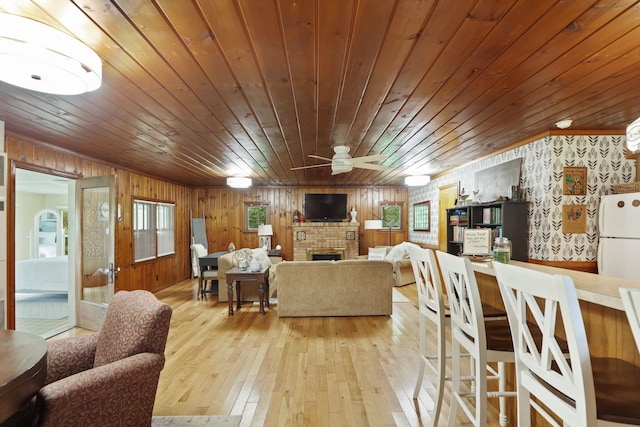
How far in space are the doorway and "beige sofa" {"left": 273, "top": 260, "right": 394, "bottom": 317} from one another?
2.80 metres

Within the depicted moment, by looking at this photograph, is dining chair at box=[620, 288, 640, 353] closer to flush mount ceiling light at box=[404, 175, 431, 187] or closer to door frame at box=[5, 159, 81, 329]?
door frame at box=[5, 159, 81, 329]

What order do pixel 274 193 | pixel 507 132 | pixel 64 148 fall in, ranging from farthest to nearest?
pixel 274 193 < pixel 64 148 < pixel 507 132

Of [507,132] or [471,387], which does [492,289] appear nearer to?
[471,387]

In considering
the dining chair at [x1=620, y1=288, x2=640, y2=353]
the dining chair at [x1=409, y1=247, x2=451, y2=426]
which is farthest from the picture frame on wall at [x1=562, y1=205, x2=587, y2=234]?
the dining chair at [x1=620, y1=288, x2=640, y2=353]

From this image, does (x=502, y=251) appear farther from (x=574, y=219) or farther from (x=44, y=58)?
(x=44, y=58)

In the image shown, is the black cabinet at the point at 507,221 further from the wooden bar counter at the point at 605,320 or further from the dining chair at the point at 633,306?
the dining chair at the point at 633,306

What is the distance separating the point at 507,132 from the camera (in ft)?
11.8

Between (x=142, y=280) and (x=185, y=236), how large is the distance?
2073mm

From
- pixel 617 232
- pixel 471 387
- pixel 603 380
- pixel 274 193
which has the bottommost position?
pixel 471 387

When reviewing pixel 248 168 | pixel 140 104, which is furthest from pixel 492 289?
pixel 248 168

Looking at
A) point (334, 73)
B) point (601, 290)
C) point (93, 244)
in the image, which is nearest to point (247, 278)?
point (93, 244)

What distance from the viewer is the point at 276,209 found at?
27.0 ft

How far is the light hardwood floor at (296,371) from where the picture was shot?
2236 millimetres

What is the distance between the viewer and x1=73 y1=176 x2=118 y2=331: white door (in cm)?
387
